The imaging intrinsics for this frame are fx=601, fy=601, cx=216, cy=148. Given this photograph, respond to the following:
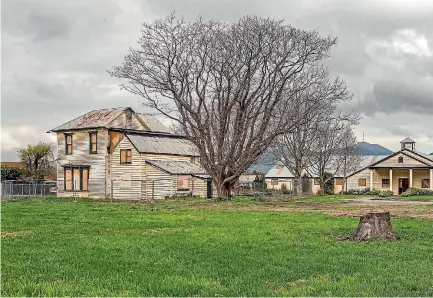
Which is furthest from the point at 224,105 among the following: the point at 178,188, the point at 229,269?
the point at 229,269

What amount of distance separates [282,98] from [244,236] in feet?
105

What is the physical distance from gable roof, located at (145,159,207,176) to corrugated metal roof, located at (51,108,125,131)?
6.19 meters

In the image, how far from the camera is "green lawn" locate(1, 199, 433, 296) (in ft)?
29.0

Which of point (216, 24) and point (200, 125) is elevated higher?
point (216, 24)

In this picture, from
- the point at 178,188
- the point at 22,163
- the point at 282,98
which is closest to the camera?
the point at 282,98

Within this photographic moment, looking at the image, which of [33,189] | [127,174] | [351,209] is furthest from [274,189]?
[351,209]

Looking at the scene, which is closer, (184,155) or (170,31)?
(170,31)

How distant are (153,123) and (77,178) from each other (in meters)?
9.33

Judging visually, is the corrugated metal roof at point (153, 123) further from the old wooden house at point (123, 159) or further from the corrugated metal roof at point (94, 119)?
the corrugated metal roof at point (94, 119)

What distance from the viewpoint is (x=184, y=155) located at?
56.8 meters

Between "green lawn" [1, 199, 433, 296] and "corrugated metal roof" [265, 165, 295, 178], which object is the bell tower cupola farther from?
"green lawn" [1, 199, 433, 296]

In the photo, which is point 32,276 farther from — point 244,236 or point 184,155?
point 184,155

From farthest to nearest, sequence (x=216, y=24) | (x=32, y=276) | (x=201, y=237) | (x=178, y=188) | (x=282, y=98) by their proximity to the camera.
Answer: (x=178, y=188) < (x=282, y=98) < (x=216, y=24) < (x=201, y=237) < (x=32, y=276)

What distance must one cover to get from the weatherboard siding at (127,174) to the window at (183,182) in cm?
327
